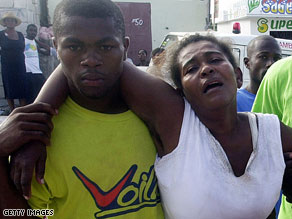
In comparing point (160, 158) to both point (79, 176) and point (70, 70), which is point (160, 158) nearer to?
point (79, 176)

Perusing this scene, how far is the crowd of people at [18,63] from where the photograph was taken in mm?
6244

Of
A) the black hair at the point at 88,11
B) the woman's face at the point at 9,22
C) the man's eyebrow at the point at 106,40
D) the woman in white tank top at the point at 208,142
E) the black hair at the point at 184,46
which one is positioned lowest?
the woman in white tank top at the point at 208,142

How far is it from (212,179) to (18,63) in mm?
5820

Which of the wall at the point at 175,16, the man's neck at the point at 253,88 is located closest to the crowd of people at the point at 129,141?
the man's neck at the point at 253,88

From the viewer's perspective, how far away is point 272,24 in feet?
29.1

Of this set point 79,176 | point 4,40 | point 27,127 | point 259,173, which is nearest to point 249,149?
point 259,173

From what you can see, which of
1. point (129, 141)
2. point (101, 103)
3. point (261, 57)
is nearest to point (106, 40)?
point (101, 103)

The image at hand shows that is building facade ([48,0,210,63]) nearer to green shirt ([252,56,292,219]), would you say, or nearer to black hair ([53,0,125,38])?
green shirt ([252,56,292,219])

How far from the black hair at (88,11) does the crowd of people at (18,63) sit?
5380 millimetres

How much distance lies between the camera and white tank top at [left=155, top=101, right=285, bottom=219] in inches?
49.0

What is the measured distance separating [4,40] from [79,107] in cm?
549

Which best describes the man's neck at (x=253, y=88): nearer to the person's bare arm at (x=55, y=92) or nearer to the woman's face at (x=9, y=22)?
the person's bare arm at (x=55, y=92)

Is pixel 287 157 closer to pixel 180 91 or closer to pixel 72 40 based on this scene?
pixel 180 91

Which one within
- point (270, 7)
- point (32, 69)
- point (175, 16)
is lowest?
point (32, 69)
